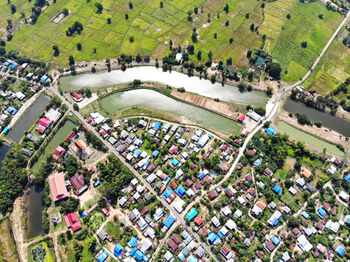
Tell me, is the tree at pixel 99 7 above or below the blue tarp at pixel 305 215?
above

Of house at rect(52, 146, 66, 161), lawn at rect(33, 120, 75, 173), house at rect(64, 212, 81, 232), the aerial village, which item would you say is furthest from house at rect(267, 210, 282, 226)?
lawn at rect(33, 120, 75, 173)

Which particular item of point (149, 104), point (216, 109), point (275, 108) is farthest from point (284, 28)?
point (149, 104)

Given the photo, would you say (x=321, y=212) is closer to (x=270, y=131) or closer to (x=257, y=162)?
(x=257, y=162)

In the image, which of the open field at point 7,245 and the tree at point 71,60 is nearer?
the open field at point 7,245

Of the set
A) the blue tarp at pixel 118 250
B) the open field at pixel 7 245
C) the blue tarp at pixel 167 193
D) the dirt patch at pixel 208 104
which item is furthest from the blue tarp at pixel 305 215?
the open field at pixel 7 245

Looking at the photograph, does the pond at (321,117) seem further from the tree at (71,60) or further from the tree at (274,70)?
the tree at (71,60)

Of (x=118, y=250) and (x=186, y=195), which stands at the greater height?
(x=186, y=195)

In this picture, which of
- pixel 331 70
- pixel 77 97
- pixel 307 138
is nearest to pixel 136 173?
pixel 77 97
